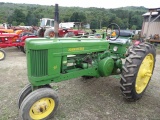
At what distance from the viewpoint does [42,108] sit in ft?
8.52

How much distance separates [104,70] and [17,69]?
10.5 feet

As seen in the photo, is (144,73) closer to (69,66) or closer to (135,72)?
(135,72)

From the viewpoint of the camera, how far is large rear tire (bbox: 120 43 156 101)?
119 inches

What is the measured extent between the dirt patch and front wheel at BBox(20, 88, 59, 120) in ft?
0.66

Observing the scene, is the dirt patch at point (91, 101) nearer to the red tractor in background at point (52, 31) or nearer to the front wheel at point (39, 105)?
the front wheel at point (39, 105)

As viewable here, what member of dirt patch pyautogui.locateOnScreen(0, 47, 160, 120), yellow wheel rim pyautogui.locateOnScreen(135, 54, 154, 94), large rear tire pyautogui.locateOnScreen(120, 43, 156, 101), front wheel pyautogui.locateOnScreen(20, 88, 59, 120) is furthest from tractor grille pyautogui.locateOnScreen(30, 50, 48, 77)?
yellow wheel rim pyautogui.locateOnScreen(135, 54, 154, 94)

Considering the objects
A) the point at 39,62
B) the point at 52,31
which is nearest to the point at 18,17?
the point at 52,31

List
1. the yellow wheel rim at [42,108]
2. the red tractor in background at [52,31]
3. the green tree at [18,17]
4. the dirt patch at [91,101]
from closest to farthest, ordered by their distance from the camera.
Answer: the yellow wheel rim at [42,108]
the dirt patch at [91,101]
the red tractor in background at [52,31]
the green tree at [18,17]

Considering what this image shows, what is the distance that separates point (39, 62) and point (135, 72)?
1619 millimetres

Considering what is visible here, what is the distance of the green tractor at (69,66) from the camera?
8.05ft

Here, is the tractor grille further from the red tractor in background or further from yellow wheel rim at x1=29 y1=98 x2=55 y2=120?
the red tractor in background

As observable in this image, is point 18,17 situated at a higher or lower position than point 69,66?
higher

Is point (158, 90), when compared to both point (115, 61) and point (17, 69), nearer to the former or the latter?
point (115, 61)

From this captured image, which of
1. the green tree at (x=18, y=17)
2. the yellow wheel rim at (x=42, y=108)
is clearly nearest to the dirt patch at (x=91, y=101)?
the yellow wheel rim at (x=42, y=108)
